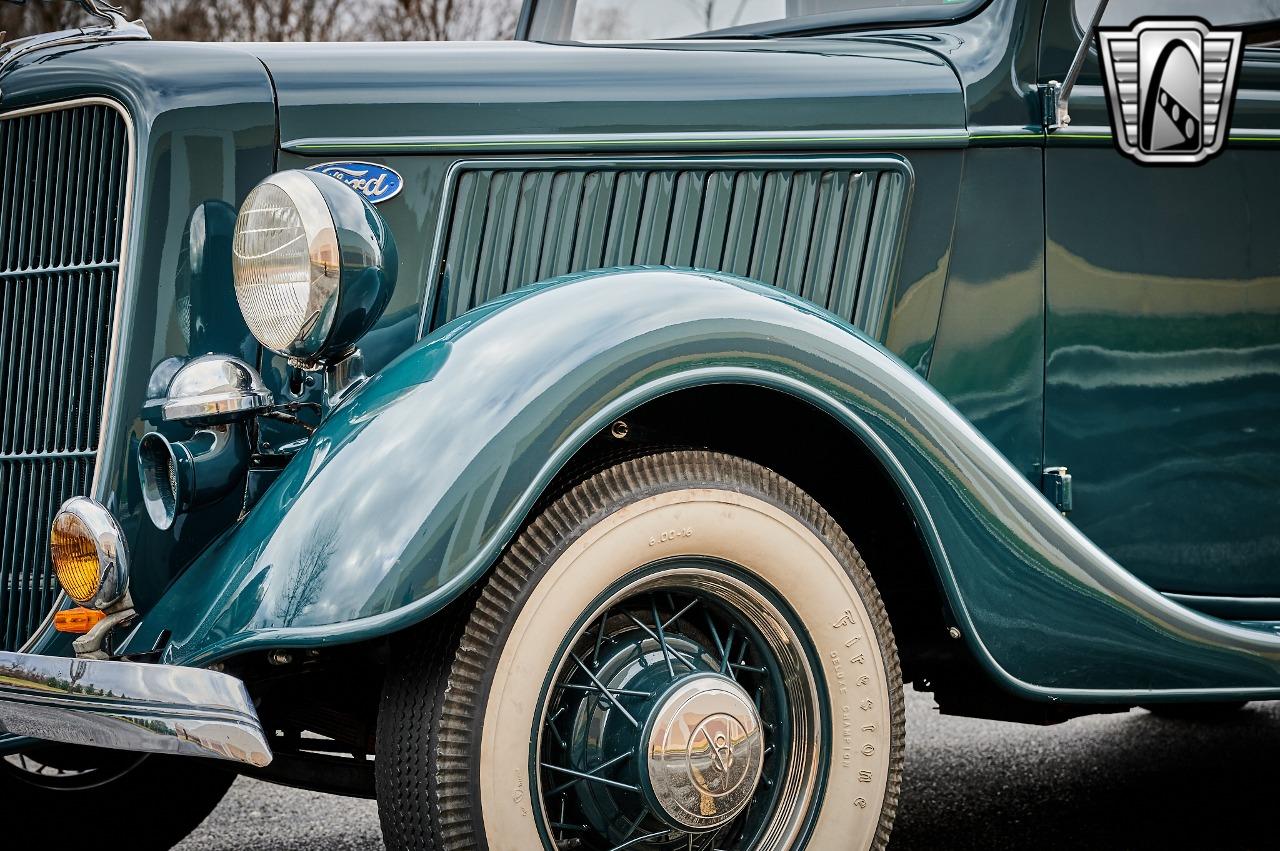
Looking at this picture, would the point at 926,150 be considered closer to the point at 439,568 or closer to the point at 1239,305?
the point at 1239,305

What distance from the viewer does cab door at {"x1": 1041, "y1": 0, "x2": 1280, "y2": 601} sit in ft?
9.19

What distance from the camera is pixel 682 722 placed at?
6.69 feet

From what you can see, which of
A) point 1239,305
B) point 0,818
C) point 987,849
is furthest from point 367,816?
point 1239,305

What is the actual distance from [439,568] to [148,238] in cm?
88

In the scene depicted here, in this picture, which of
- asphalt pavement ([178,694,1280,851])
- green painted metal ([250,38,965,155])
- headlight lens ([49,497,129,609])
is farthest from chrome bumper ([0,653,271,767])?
asphalt pavement ([178,694,1280,851])

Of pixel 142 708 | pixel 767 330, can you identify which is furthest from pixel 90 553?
pixel 767 330

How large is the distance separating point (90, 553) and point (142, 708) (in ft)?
1.20

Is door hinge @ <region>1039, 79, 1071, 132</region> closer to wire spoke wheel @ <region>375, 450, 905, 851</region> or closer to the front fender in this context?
the front fender

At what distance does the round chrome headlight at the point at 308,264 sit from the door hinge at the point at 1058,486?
137 centimetres

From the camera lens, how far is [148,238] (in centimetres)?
235

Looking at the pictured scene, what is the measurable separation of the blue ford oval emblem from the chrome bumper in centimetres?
91

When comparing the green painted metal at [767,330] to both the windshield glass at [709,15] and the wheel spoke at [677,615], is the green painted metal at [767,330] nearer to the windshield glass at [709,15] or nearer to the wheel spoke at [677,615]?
the windshield glass at [709,15]

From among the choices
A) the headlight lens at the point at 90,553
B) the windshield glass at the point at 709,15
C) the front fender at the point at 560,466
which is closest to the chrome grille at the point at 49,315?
the headlight lens at the point at 90,553

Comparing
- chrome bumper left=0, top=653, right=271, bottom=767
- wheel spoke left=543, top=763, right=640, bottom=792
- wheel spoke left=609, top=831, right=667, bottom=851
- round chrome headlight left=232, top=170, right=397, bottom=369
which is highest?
round chrome headlight left=232, top=170, right=397, bottom=369
